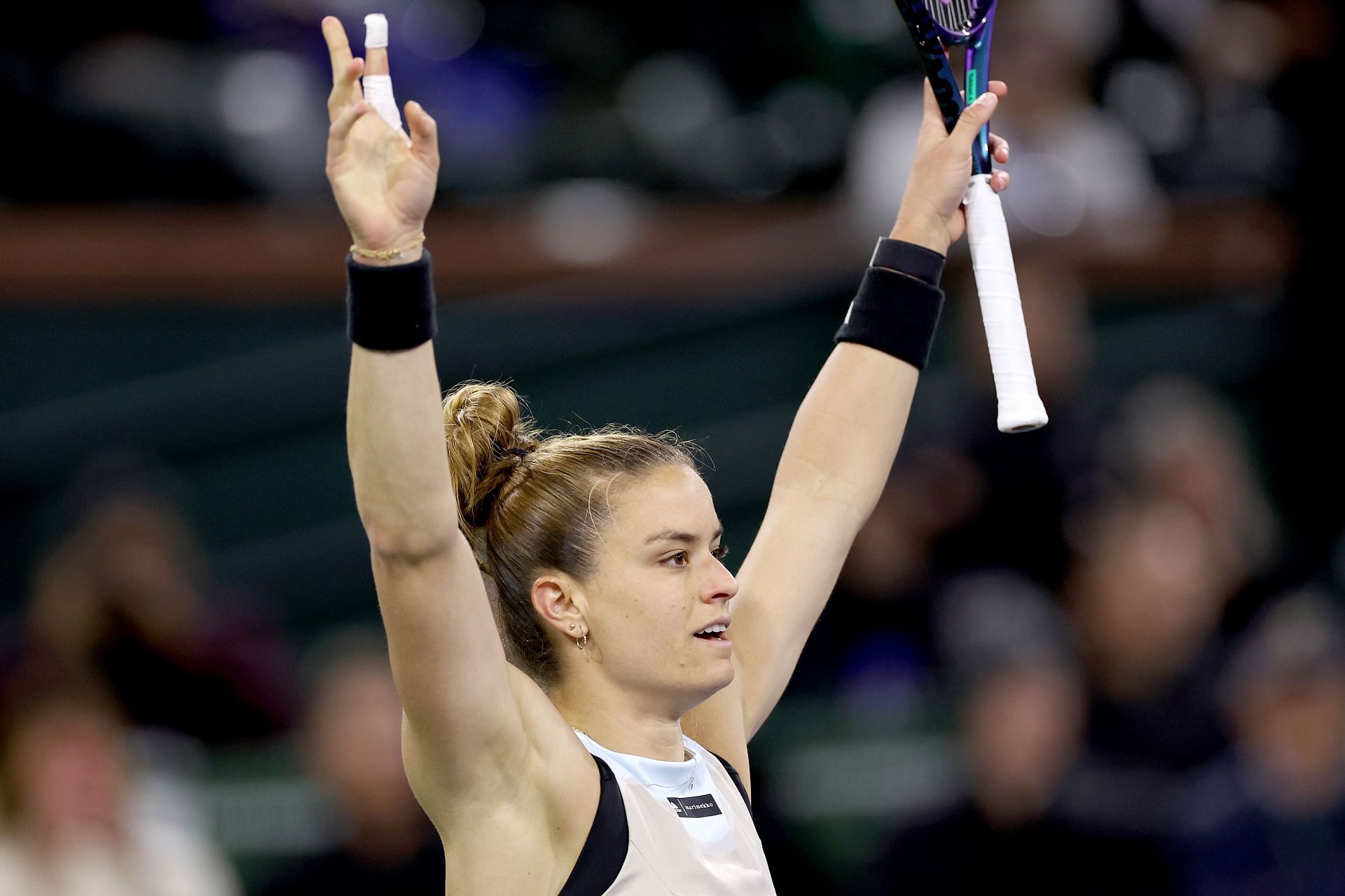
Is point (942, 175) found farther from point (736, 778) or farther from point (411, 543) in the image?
point (411, 543)

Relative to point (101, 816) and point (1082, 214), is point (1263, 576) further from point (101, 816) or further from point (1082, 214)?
point (101, 816)

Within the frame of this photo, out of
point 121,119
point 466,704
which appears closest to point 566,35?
point 121,119

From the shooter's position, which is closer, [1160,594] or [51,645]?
[51,645]

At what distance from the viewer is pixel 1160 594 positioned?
511cm

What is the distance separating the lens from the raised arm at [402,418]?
1823 mm

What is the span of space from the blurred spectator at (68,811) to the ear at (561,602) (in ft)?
6.70

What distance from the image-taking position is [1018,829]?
4.38m

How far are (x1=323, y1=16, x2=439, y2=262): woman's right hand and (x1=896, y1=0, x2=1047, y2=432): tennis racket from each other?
0.84 metres

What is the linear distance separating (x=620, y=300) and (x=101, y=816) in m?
2.78

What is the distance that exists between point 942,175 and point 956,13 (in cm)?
23

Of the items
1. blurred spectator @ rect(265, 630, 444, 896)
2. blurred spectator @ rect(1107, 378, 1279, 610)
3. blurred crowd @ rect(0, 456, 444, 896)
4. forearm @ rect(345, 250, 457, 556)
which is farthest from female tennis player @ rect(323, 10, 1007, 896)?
blurred spectator @ rect(1107, 378, 1279, 610)

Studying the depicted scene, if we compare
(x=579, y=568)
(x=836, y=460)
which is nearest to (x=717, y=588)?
(x=579, y=568)

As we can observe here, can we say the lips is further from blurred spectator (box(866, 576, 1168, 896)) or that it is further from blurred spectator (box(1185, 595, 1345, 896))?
blurred spectator (box(1185, 595, 1345, 896))

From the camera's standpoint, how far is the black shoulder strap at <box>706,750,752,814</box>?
2.40m
